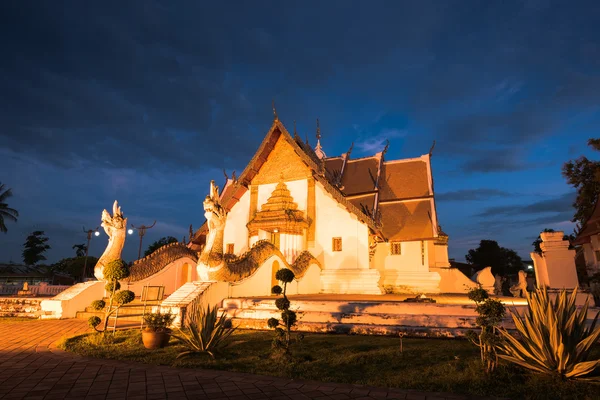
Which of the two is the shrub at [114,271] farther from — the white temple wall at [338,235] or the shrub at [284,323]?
the white temple wall at [338,235]

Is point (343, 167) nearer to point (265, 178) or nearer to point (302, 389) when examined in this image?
point (265, 178)

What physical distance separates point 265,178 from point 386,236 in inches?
254

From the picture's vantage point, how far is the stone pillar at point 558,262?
286 inches

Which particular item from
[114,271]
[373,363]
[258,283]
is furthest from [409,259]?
[114,271]

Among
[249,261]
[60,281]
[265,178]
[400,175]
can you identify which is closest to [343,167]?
[400,175]

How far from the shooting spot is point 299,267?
1414 cm

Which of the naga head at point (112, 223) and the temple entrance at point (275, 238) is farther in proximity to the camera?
the temple entrance at point (275, 238)

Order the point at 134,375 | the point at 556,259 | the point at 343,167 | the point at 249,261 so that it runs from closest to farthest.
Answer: the point at 134,375 < the point at 556,259 < the point at 249,261 < the point at 343,167

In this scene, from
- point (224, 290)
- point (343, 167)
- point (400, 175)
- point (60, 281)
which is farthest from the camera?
point (60, 281)

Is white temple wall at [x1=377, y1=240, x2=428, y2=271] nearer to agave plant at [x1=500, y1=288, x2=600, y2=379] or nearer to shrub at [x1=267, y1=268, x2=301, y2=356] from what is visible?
shrub at [x1=267, y1=268, x2=301, y2=356]

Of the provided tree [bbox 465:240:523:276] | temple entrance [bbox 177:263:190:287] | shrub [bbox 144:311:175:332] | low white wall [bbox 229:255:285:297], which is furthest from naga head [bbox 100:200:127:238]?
tree [bbox 465:240:523:276]

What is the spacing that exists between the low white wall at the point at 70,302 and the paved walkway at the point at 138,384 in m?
5.09

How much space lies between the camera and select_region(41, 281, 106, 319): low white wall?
10.2 meters

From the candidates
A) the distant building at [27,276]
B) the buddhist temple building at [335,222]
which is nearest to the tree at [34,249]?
the distant building at [27,276]
